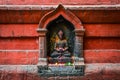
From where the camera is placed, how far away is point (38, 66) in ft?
14.7

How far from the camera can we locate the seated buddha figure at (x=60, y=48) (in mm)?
4594

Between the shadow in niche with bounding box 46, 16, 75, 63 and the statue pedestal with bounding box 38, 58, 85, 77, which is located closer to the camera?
the statue pedestal with bounding box 38, 58, 85, 77

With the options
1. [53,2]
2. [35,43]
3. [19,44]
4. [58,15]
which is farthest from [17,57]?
[53,2]

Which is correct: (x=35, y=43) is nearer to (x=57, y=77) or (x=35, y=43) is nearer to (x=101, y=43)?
(x=57, y=77)

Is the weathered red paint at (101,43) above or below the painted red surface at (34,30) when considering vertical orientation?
below

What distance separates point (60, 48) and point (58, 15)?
1.99 feet

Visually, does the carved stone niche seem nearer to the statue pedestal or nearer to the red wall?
the statue pedestal

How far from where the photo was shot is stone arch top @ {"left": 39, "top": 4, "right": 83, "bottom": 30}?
178 inches

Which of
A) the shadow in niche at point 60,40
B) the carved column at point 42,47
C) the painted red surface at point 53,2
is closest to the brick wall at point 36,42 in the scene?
the painted red surface at point 53,2

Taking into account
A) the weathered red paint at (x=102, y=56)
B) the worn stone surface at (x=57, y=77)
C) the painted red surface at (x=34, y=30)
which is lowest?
the worn stone surface at (x=57, y=77)

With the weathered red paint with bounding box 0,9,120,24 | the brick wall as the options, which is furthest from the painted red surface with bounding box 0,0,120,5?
the weathered red paint with bounding box 0,9,120,24

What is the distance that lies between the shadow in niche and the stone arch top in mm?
80

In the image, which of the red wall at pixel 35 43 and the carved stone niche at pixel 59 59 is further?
the red wall at pixel 35 43

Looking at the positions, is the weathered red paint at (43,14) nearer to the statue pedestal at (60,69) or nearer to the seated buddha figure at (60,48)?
the seated buddha figure at (60,48)
